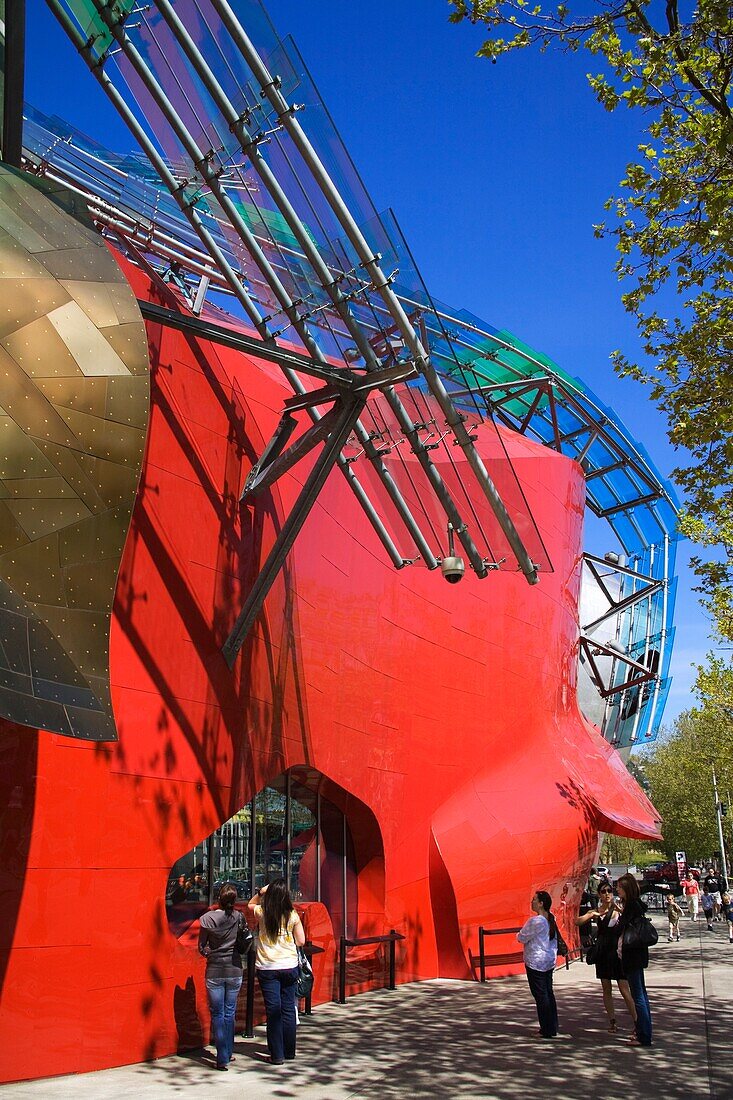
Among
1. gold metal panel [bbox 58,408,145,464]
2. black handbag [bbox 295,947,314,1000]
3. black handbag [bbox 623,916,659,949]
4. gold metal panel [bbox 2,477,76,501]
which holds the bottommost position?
black handbag [bbox 295,947,314,1000]

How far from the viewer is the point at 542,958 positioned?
347 inches

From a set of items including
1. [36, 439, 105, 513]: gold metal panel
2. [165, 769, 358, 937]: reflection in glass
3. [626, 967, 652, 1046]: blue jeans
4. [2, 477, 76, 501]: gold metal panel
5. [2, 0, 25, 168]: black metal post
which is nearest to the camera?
[2, 477, 76, 501]: gold metal panel

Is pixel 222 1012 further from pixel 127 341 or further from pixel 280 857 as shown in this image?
pixel 127 341

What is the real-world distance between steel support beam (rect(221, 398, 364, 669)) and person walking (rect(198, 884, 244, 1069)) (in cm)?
269

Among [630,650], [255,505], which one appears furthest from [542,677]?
[630,650]

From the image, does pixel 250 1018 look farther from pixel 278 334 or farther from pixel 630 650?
pixel 630 650

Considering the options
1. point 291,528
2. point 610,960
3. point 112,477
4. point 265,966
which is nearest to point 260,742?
point 291,528

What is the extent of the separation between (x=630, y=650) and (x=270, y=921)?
2745 centimetres

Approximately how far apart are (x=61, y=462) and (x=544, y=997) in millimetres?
7132

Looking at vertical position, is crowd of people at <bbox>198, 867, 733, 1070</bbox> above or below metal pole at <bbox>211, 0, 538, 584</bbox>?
below

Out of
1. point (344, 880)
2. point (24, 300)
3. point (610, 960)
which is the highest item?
point (24, 300)

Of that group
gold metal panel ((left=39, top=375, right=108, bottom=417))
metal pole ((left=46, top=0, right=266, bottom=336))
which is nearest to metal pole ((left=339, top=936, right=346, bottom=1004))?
metal pole ((left=46, top=0, right=266, bottom=336))

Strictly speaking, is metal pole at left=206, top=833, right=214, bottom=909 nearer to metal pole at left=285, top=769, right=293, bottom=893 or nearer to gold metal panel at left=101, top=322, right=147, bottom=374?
metal pole at left=285, top=769, right=293, bottom=893

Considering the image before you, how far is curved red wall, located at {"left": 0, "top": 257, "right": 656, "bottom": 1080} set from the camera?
7406mm
